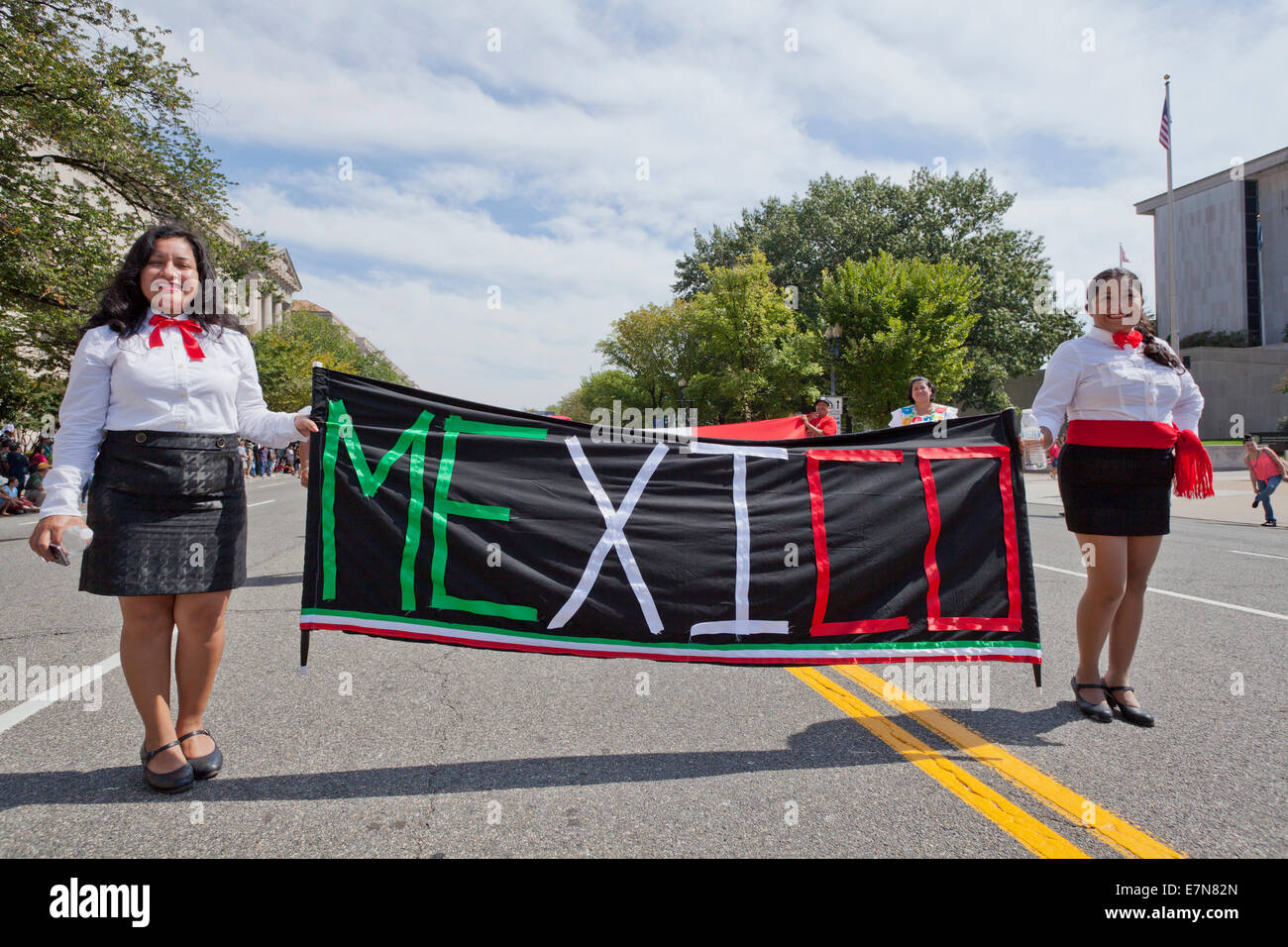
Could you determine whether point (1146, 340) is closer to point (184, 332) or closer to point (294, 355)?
point (184, 332)

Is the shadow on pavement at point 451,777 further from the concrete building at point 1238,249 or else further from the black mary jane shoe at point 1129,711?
the concrete building at point 1238,249

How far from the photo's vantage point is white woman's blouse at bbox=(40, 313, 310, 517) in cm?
293

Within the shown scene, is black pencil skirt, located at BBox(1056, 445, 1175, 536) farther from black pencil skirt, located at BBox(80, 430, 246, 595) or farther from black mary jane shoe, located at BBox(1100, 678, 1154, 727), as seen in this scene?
black pencil skirt, located at BBox(80, 430, 246, 595)

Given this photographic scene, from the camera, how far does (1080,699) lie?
3.91 meters

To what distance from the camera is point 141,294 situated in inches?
125

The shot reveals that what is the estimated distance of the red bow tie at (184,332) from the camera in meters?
3.09

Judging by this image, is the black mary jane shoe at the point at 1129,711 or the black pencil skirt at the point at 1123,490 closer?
the black mary jane shoe at the point at 1129,711

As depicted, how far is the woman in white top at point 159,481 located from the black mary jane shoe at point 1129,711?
3.96 m

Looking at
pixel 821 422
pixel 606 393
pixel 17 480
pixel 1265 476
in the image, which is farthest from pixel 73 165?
pixel 606 393

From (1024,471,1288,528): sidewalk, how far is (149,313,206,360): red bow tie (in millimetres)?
13089

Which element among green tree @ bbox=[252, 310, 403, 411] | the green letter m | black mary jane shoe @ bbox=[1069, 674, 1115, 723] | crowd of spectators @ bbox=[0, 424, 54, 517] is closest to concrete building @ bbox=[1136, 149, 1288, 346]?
green tree @ bbox=[252, 310, 403, 411]

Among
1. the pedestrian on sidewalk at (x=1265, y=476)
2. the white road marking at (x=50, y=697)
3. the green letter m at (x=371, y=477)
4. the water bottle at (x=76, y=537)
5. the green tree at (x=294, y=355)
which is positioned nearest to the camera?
the water bottle at (x=76, y=537)

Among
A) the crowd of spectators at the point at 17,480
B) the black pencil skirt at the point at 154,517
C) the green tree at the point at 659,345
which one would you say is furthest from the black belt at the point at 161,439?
the green tree at the point at 659,345

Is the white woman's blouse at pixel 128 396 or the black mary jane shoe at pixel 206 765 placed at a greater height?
the white woman's blouse at pixel 128 396
